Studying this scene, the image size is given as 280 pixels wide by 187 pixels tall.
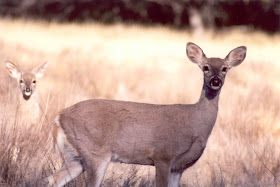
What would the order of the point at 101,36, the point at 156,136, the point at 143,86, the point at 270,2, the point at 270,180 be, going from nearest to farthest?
the point at 156,136 → the point at 270,180 → the point at 143,86 → the point at 101,36 → the point at 270,2

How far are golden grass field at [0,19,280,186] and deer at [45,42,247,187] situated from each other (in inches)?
9.3

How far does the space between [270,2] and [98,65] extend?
16407mm

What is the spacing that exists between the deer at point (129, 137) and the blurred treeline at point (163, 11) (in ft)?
73.9

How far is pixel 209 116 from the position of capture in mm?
5496

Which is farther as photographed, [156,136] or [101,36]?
[101,36]

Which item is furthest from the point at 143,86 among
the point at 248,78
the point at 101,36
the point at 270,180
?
the point at 101,36

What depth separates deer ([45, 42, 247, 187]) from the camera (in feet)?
16.8

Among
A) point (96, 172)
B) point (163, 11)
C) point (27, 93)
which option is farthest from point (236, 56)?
point (163, 11)

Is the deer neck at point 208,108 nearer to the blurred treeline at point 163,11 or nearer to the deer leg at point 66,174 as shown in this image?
the deer leg at point 66,174

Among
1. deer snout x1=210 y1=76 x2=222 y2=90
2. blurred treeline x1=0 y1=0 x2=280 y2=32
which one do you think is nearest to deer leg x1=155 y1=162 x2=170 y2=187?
deer snout x1=210 y1=76 x2=222 y2=90

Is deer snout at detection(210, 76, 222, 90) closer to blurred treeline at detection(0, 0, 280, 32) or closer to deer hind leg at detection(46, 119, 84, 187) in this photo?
deer hind leg at detection(46, 119, 84, 187)

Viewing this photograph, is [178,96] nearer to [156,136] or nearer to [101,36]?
[156,136]

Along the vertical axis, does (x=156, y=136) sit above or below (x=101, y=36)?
above

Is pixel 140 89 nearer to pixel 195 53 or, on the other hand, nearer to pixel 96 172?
pixel 195 53
